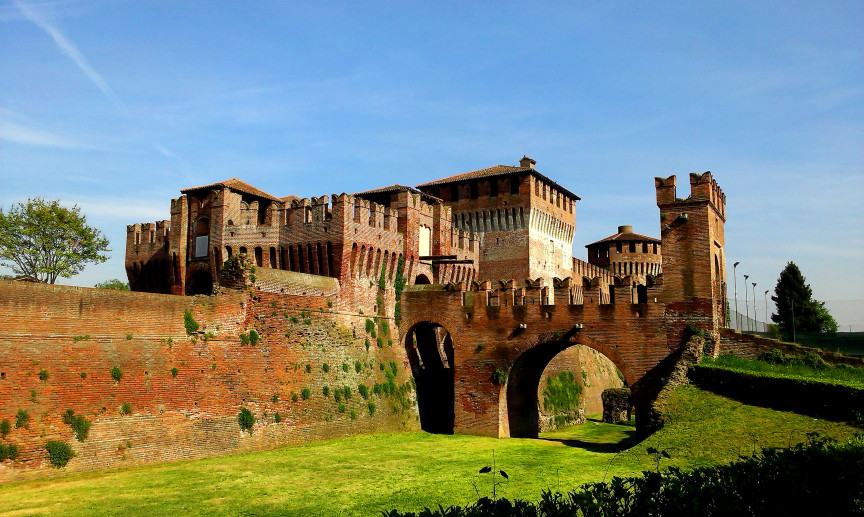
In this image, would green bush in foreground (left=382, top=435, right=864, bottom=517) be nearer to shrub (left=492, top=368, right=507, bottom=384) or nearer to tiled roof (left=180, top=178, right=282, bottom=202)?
shrub (left=492, top=368, right=507, bottom=384)

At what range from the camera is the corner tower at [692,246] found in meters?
23.5

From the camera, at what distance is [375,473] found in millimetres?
18797

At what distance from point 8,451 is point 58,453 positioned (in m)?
1.09

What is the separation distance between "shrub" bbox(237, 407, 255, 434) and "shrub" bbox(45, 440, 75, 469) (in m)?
5.21

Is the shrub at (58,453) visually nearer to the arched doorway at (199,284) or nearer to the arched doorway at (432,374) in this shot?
the arched doorway at (432,374)

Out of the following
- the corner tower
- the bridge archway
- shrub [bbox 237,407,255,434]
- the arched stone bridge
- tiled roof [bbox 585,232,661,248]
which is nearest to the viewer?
shrub [bbox 237,407,255,434]

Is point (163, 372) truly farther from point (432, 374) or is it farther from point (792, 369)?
point (792, 369)

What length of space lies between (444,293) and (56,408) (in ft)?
51.5

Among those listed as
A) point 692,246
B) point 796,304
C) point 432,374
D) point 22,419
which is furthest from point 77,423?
point 796,304

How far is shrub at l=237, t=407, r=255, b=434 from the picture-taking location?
20766 millimetres

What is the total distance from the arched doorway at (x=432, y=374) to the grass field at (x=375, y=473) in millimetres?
5785

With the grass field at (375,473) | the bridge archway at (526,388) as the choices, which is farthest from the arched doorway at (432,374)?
the grass field at (375,473)

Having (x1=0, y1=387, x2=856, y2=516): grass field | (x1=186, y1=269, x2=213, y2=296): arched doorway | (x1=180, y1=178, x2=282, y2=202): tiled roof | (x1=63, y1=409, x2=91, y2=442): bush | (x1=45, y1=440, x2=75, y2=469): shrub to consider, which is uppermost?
(x1=180, y1=178, x2=282, y2=202): tiled roof

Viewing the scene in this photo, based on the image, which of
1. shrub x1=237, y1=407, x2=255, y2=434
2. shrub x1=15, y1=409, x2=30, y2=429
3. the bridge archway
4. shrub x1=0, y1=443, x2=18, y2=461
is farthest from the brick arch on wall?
shrub x1=0, y1=443, x2=18, y2=461
